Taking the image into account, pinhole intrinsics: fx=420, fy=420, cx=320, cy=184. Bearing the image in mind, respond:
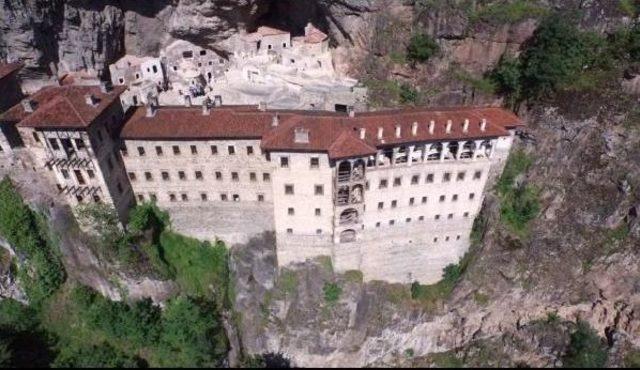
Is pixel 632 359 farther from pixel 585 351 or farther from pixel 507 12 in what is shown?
pixel 507 12

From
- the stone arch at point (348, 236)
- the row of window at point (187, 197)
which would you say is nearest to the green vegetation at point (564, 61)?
the stone arch at point (348, 236)

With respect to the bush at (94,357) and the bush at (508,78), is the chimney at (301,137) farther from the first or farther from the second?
the bush at (94,357)

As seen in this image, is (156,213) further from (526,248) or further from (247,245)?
(526,248)

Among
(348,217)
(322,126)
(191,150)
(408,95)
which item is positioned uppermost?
(322,126)

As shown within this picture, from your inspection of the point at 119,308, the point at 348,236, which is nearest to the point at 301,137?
the point at 348,236

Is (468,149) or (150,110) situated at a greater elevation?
(150,110)

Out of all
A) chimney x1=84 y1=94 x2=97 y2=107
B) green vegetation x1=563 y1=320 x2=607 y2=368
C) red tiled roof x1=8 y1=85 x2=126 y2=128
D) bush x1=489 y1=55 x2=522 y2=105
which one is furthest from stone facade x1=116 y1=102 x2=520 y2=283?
green vegetation x1=563 y1=320 x2=607 y2=368

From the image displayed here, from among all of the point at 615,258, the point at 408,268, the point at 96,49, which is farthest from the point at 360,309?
the point at 96,49
